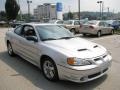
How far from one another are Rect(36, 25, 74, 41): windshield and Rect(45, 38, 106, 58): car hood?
12.7 inches

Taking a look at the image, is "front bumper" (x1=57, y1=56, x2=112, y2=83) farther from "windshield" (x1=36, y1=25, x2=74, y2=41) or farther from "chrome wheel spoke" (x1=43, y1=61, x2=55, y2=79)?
"windshield" (x1=36, y1=25, x2=74, y2=41)

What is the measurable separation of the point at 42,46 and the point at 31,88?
130cm

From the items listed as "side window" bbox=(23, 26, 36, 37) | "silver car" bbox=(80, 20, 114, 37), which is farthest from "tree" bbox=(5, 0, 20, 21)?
"side window" bbox=(23, 26, 36, 37)

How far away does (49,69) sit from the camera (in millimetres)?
5391

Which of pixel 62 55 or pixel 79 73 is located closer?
pixel 79 73

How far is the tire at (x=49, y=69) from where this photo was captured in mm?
5176

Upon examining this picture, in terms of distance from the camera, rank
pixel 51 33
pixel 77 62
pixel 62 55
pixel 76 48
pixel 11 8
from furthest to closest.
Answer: pixel 11 8 < pixel 51 33 < pixel 76 48 < pixel 62 55 < pixel 77 62

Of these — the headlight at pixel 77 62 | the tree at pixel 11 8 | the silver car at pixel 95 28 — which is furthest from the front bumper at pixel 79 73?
the tree at pixel 11 8

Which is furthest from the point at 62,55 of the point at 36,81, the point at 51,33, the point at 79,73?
the point at 51,33

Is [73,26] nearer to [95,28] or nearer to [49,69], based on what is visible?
[95,28]

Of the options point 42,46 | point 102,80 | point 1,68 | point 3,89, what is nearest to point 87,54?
point 102,80

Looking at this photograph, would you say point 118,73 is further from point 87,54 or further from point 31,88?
point 31,88

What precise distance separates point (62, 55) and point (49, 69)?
2.29ft

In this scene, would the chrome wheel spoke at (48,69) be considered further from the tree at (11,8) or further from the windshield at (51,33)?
the tree at (11,8)
